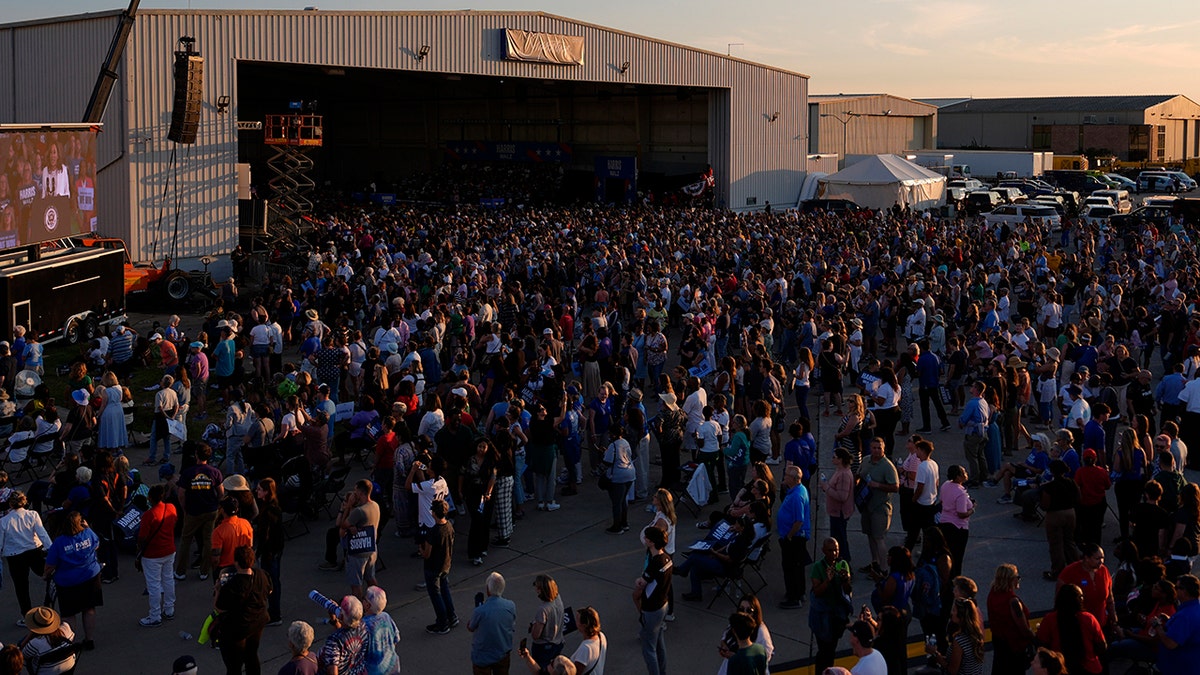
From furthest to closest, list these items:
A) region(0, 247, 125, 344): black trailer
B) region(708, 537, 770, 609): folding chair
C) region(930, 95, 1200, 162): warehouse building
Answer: region(930, 95, 1200, 162): warehouse building < region(0, 247, 125, 344): black trailer < region(708, 537, 770, 609): folding chair

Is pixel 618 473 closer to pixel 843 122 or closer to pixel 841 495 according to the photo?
pixel 841 495

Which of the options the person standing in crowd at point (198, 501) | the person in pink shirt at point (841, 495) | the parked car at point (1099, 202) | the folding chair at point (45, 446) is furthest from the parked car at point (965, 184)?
the person standing in crowd at point (198, 501)

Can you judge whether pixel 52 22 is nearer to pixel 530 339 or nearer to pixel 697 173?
pixel 530 339

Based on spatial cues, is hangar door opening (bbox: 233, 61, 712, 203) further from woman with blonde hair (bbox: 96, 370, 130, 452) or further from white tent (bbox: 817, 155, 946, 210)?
woman with blonde hair (bbox: 96, 370, 130, 452)

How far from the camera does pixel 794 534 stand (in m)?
9.99

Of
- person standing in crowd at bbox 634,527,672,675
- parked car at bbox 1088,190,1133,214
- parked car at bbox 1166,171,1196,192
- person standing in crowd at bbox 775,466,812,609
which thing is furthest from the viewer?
parked car at bbox 1166,171,1196,192

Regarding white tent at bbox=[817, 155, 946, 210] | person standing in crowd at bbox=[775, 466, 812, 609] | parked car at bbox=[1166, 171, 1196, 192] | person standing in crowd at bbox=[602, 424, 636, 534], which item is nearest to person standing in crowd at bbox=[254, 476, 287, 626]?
person standing in crowd at bbox=[602, 424, 636, 534]

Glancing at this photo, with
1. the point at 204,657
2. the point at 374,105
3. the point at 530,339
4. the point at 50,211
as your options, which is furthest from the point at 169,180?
the point at 374,105

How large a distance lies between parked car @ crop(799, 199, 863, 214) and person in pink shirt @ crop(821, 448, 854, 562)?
109ft

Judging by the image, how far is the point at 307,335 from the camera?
17.3 meters

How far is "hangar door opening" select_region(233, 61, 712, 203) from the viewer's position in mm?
49438

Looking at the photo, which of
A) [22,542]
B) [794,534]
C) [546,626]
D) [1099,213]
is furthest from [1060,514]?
[1099,213]

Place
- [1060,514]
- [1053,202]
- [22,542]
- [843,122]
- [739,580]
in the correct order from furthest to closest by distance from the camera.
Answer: [843,122]
[1053,202]
[739,580]
[1060,514]
[22,542]

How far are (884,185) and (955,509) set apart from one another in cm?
3580
